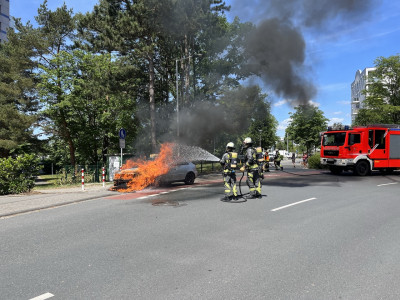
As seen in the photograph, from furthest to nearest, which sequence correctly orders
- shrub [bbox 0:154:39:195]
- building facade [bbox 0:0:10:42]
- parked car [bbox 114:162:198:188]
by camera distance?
building facade [bbox 0:0:10:42] < parked car [bbox 114:162:198:188] < shrub [bbox 0:154:39:195]

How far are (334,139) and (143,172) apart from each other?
1065 centimetres

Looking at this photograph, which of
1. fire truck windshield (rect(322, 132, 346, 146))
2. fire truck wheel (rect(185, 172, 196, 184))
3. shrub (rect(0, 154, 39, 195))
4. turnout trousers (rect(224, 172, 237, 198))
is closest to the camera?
turnout trousers (rect(224, 172, 237, 198))

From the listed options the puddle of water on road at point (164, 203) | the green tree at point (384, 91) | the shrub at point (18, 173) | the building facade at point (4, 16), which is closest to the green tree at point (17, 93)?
the shrub at point (18, 173)

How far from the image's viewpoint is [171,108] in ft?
76.3

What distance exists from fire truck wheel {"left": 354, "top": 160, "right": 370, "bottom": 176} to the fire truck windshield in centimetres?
144

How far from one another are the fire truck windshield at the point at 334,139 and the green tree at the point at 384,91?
38.6ft

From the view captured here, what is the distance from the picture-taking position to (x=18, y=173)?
1133 cm

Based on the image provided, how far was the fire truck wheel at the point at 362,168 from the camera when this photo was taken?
50.9 feet

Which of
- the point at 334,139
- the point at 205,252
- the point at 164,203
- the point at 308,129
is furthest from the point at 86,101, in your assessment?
the point at 308,129

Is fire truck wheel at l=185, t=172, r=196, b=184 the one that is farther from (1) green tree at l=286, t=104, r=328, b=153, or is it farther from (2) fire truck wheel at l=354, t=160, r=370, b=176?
(1) green tree at l=286, t=104, r=328, b=153

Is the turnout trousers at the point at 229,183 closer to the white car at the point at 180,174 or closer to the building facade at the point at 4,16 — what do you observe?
the white car at the point at 180,174

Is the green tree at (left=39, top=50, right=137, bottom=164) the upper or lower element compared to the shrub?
upper

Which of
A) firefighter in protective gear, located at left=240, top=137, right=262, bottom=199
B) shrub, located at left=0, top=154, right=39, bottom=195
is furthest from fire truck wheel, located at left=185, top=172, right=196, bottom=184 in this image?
shrub, located at left=0, top=154, right=39, bottom=195

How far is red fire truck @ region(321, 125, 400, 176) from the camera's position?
15.2 m
